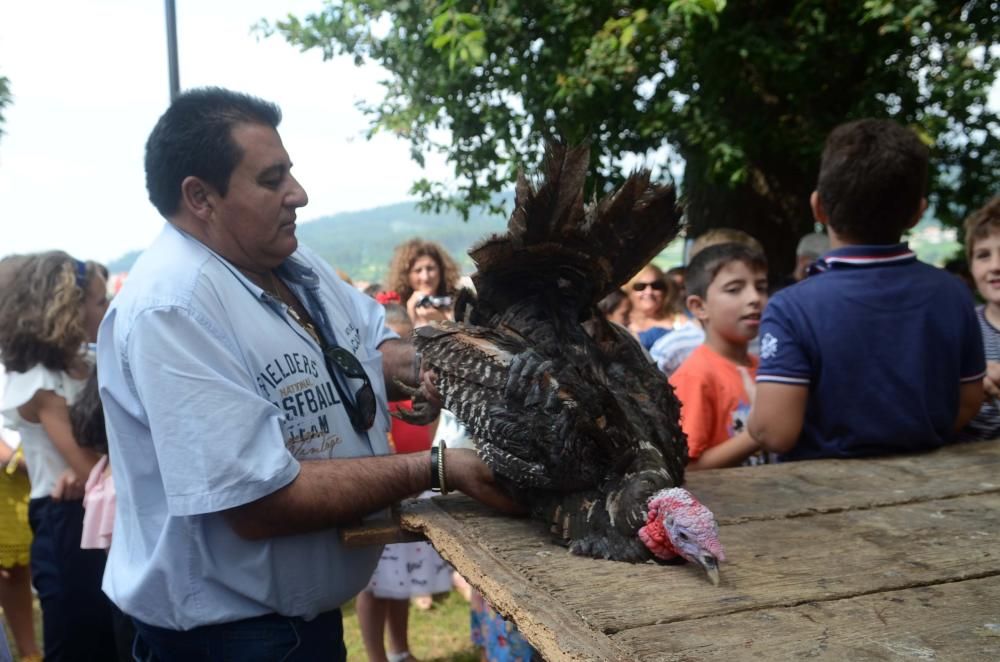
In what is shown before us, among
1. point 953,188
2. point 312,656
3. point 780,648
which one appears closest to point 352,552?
point 312,656

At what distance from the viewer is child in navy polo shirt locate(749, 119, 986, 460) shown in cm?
273

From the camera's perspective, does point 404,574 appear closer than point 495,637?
No

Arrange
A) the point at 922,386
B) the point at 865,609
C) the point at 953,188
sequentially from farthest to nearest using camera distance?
the point at 953,188
the point at 922,386
the point at 865,609

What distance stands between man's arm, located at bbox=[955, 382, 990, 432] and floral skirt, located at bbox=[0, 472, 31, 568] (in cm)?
445

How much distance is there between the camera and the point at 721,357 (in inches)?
146

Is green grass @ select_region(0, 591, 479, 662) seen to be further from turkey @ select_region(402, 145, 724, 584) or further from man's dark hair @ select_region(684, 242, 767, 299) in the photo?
turkey @ select_region(402, 145, 724, 584)

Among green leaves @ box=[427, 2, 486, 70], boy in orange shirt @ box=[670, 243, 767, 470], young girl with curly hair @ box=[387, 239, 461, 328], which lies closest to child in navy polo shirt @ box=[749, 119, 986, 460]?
boy in orange shirt @ box=[670, 243, 767, 470]

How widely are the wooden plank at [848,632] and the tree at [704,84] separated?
4815 mm

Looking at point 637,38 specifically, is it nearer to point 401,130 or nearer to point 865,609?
point 401,130

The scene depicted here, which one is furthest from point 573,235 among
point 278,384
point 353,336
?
point 278,384

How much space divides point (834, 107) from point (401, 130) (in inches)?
144

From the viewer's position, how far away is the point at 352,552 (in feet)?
7.54

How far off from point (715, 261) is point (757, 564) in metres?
2.14

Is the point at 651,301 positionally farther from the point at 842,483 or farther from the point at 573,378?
the point at 573,378
